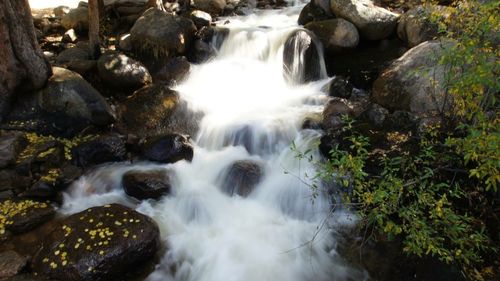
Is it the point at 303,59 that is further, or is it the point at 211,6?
the point at 211,6

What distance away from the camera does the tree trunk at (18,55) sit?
24.1ft

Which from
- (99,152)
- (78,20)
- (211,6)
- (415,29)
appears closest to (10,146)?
(99,152)

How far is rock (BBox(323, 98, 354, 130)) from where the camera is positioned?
8359 millimetres

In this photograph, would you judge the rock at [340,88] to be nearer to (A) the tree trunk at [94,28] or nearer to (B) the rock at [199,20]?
(B) the rock at [199,20]

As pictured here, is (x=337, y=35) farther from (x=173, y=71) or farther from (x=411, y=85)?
(x=173, y=71)

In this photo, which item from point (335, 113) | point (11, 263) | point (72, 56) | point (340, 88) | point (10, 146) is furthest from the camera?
point (72, 56)

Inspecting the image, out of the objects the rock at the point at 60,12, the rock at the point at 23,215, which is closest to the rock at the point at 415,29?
the rock at the point at 23,215

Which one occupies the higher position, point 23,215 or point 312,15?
point 312,15

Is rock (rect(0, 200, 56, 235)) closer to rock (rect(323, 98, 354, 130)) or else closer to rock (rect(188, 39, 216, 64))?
rock (rect(323, 98, 354, 130))

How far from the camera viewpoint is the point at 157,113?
9086mm

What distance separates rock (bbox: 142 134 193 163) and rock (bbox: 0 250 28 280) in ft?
9.87

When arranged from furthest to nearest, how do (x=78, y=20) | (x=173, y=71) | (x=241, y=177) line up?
(x=78, y=20) → (x=173, y=71) → (x=241, y=177)

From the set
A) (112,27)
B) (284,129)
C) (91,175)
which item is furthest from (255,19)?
(91,175)

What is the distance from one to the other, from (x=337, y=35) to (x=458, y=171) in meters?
7.18
